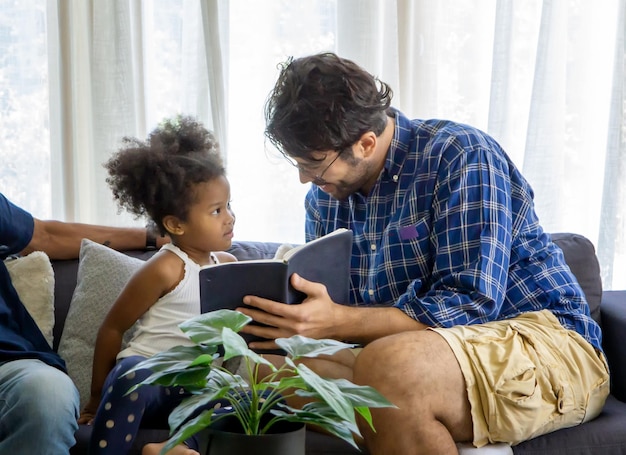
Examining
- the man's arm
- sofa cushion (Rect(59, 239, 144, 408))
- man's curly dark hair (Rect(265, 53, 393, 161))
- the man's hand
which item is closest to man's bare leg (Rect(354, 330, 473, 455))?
the man's hand

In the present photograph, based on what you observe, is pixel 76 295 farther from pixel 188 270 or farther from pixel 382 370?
pixel 382 370

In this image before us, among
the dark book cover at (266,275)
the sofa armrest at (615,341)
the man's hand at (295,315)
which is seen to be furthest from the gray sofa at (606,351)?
the dark book cover at (266,275)

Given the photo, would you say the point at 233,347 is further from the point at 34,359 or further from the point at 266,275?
the point at 34,359

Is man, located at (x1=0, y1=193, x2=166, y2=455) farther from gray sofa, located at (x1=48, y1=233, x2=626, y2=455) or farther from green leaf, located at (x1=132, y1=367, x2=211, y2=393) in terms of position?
green leaf, located at (x1=132, y1=367, x2=211, y2=393)

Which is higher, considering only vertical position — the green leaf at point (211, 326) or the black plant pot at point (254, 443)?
the green leaf at point (211, 326)

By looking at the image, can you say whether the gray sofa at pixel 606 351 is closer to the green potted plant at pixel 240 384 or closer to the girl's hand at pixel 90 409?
the girl's hand at pixel 90 409

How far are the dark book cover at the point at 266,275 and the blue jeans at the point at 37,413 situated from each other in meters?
0.48

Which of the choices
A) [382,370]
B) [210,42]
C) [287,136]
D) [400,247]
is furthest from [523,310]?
[210,42]

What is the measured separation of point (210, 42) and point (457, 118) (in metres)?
0.85

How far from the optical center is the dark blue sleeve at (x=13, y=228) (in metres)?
2.33

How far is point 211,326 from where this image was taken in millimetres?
1308

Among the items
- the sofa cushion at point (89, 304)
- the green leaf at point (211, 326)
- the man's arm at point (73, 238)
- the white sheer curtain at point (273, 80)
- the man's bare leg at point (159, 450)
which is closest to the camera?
the green leaf at point (211, 326)

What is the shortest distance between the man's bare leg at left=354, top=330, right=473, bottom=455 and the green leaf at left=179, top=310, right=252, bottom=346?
520mm

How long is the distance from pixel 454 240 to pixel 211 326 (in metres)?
→ 0.80
